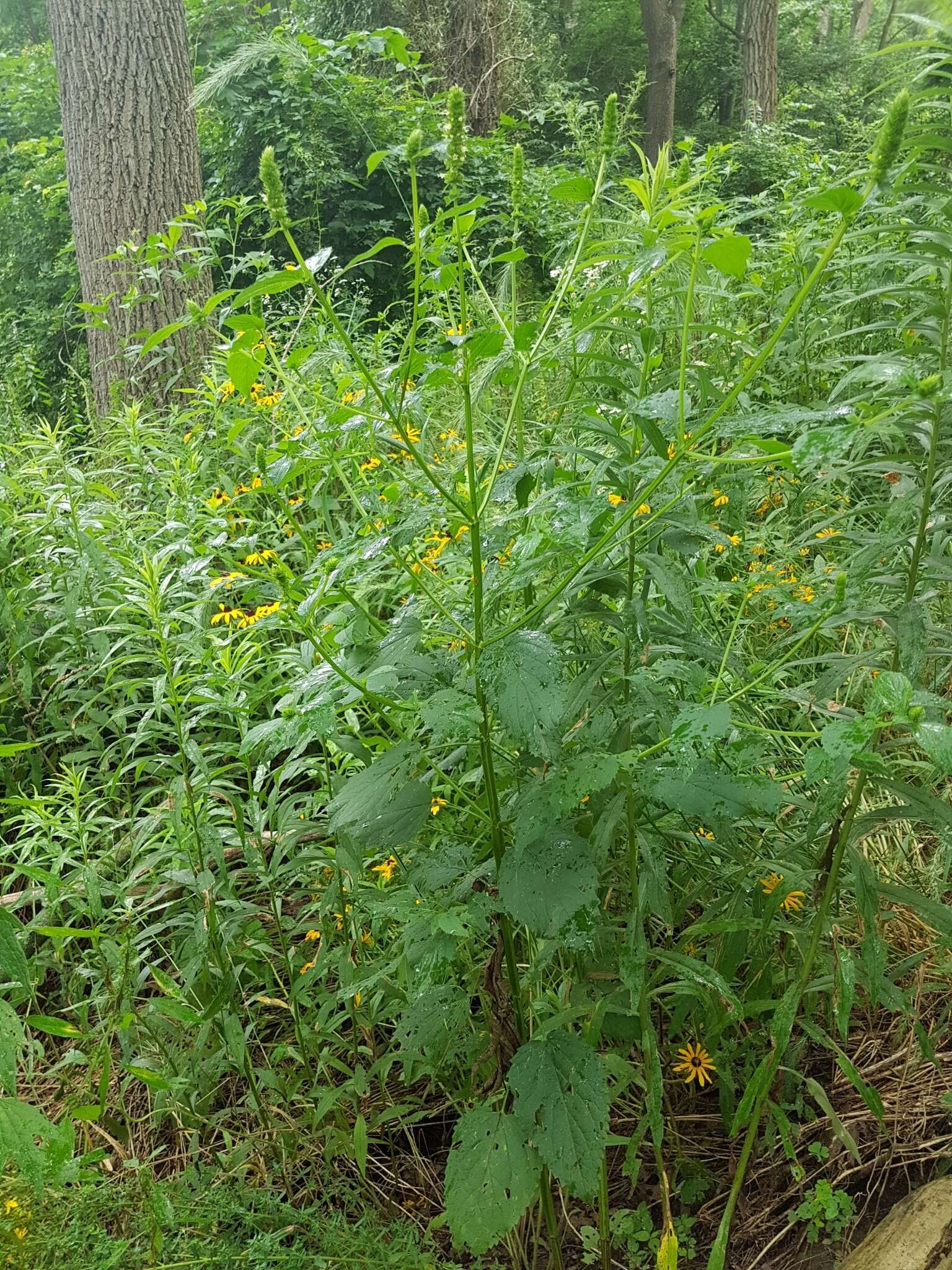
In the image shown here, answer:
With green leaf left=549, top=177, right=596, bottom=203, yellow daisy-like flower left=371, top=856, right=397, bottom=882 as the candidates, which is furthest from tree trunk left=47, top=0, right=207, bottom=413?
green leaf left=549, top=177, right=596, bottom=203

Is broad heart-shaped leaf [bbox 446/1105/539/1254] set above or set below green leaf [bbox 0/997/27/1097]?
below

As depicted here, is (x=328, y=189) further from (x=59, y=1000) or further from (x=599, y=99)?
(x=599, y=99)

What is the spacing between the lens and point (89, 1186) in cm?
136

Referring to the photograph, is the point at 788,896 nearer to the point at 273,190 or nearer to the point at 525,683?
the point at 525,683

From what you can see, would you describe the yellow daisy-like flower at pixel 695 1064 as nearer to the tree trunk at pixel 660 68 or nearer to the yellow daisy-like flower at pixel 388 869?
the yellow daisy-like flower at pixel 388 869

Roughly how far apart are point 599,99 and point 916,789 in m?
14.8

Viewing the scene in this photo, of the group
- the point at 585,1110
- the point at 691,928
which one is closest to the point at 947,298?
the point at 691,928

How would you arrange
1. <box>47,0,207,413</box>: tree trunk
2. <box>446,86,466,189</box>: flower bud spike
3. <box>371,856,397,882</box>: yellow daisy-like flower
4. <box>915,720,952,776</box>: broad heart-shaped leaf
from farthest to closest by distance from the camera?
<box>47,0,207,413</box>: tree trunk
<box>371,856,397,882</box>: yellow daisy-like flower
<box>446,86,466,189</box>: flower bud spike
<box>915,720,952,776</box>: broad heart-shaped leaf

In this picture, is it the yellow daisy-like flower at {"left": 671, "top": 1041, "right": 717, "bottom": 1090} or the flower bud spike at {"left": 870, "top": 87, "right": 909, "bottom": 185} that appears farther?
the yellow daisy-like flower at {"left": 671, "top": 1041, "right": 717, "bottom": 1090}

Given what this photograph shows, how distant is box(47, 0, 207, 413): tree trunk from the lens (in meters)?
4.42

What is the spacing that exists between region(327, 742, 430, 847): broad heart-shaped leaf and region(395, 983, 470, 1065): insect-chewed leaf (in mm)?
201

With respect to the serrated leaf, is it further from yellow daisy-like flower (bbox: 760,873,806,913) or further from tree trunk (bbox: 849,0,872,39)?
tree trunk (bbox: 849,0,872,39)

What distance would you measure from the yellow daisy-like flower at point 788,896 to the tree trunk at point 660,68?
12.2m

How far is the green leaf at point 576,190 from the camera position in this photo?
119 cm
